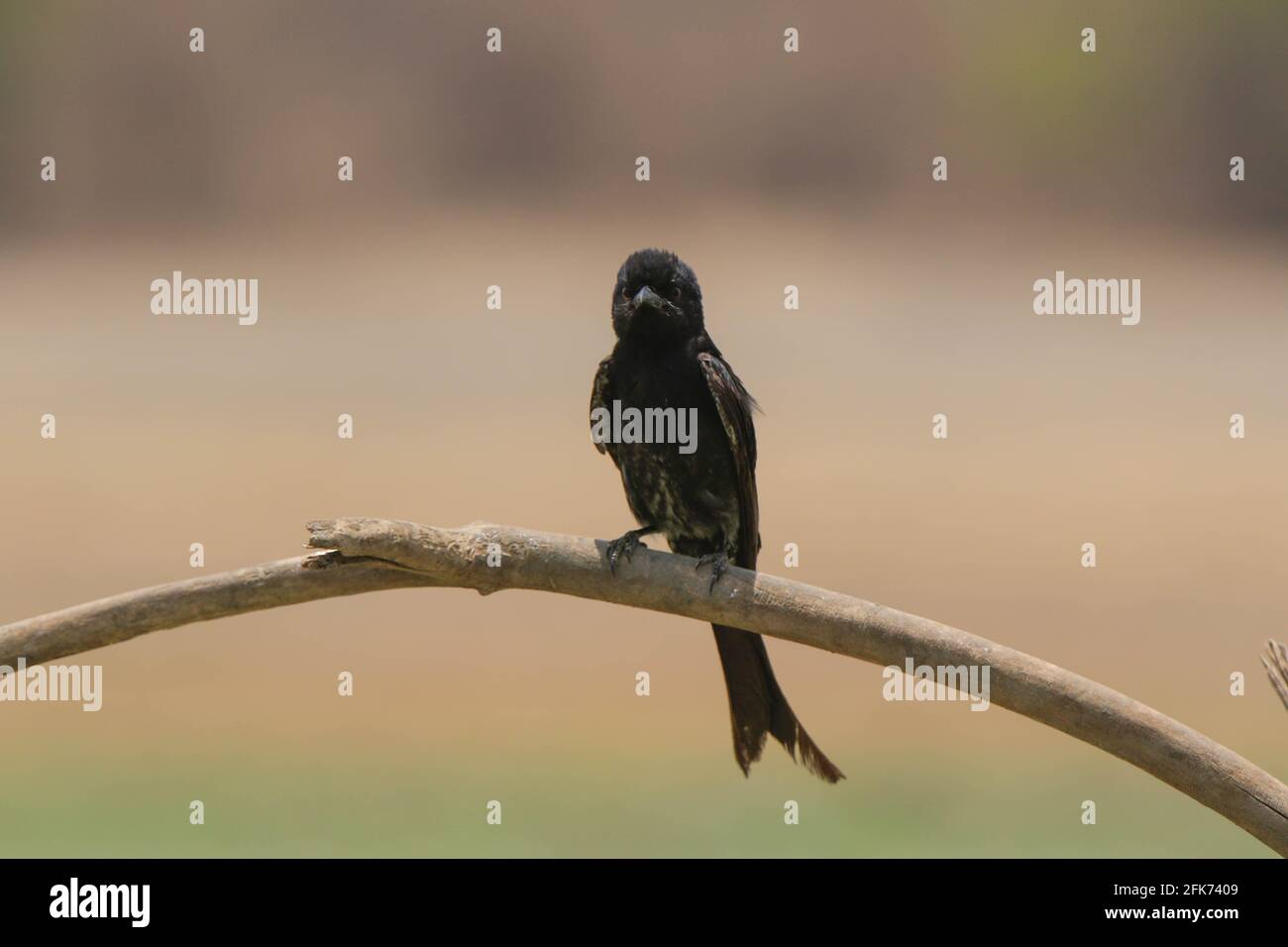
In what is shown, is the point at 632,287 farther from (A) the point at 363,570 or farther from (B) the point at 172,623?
(B) the point at 172,623

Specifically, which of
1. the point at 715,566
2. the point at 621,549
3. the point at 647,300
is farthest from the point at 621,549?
the point at 647,300

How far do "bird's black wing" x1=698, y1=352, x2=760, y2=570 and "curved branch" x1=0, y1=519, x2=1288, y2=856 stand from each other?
31.1 inches

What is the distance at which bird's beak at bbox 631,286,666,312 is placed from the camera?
3.75m

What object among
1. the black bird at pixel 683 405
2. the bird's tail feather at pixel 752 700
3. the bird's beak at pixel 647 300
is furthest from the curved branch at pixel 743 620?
the bird's beak at pixel 647 300

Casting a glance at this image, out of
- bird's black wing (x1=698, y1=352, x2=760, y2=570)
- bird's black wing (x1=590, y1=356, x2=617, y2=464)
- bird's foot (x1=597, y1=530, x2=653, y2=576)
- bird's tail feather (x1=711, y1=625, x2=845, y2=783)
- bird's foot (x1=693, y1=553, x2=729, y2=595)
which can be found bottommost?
bird's tail feather (x1=711, y1=625, x2=845, y2=783)

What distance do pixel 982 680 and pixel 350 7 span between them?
26.4ft

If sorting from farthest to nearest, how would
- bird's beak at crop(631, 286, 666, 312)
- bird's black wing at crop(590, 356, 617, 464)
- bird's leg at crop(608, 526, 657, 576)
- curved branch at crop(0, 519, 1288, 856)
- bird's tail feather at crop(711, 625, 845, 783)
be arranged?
1. bird's black wing at crop(590, 356, 617, 464)
2. bird's beak at crop(631, 286, 666, 312)
3. bird's tail feather at crop(711, 625, 845, 783)
4. bird's leg at crop(608, 526, 657, 576)
5. curved branch at crop(0, 519, 1288, 856)

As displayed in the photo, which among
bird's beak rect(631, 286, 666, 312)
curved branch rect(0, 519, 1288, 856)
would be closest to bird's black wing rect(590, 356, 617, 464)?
bird's beak rect(631, 286, 666, 312)

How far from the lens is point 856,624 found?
2848mm

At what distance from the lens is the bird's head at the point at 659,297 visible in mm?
3828

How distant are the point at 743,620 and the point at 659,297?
45.5 inches

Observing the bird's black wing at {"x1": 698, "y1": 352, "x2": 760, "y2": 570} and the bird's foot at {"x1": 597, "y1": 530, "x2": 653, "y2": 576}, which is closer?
the bird's foot at {"x1": 597, "y1": 530, "x2": 653, "y2": 576}

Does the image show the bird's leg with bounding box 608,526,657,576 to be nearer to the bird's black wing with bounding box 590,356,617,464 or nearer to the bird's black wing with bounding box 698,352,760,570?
the bird's black wing with bounding box 698,352,760,570

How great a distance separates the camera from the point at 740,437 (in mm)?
3799
